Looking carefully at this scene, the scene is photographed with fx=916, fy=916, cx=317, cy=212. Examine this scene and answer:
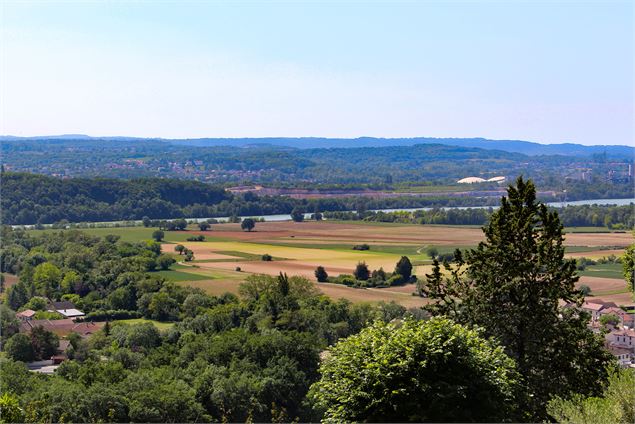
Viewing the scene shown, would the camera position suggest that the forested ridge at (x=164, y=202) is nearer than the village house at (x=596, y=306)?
No

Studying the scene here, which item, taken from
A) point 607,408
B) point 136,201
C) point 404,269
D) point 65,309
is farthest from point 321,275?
point 136,201

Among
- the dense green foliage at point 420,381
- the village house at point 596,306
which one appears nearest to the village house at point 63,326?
the village house at point 596,306

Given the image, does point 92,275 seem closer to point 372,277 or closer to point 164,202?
point 372,277

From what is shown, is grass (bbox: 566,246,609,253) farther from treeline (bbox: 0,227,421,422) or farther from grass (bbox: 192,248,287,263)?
treeline (bbox: 0,227,421,422)

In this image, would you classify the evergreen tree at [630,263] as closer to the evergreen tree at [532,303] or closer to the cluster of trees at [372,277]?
the evergreen tree at [532,303]

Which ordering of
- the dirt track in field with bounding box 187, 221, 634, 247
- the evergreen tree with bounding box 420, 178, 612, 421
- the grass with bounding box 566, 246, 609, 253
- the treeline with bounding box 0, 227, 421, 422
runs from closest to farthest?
the evergreen tree with bounding box 420, 178, 612, 421 → the treeline with bounding box 0, 227, 421, 422 → the grass with bounding box 566, 246, 609, 253 → the dirt track in field with bounding box 187, 221, 634, 247

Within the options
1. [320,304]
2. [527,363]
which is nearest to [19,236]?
[320,304]

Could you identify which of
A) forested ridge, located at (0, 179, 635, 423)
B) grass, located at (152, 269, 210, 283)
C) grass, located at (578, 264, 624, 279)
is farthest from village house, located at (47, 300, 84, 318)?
grass, located at (578, 264, 624, 279)
